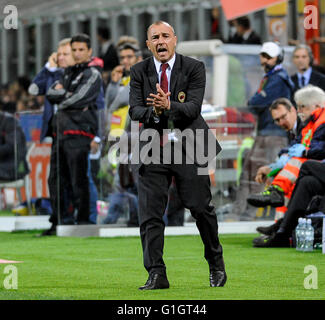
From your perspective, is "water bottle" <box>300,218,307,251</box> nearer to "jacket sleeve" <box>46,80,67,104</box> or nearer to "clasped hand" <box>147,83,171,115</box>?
"jacket sleeve" <box>46,80,67,104</box>

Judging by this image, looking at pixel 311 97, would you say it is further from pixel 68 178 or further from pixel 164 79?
pixel 164 79

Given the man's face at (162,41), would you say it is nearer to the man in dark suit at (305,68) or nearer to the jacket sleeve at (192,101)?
the jacket sleeve at (192,101)

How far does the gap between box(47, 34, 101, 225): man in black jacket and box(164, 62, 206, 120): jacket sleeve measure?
5621 millimetres

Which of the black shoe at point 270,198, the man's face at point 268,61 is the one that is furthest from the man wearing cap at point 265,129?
the black shoe at point 270,198

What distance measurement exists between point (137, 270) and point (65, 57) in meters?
5.74

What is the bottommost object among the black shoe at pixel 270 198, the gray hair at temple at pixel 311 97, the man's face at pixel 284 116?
the black shoe at pixel 270 198

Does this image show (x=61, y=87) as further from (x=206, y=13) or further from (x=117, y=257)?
(x=206, y=13)

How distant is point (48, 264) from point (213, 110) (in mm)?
4636

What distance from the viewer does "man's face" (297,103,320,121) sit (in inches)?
471

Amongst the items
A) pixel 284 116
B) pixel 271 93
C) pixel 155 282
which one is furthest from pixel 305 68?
pixel 155 282

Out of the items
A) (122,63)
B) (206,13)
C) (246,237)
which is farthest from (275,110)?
(206,13)

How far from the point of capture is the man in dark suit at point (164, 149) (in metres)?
8.46

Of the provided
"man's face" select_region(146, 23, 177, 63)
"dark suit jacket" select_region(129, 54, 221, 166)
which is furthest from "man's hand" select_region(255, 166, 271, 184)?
"man's face" select_region(146, 23, 177, 63)

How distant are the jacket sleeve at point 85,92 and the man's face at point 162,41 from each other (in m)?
5.61
